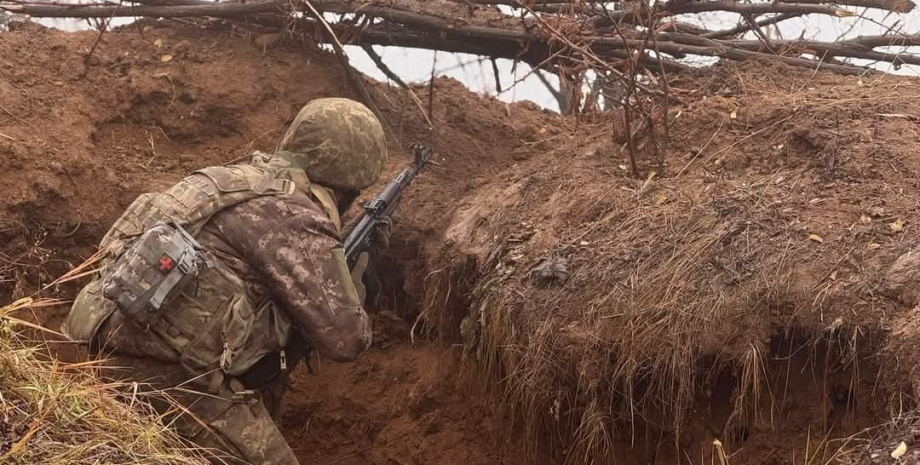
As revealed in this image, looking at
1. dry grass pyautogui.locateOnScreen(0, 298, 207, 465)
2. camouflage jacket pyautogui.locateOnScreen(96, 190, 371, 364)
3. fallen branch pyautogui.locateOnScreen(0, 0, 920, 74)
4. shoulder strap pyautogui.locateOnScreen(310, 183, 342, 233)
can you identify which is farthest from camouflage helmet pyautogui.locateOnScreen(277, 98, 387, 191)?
fallen branch pyautogui.locateOnScreen(0, 0, 920, 74)

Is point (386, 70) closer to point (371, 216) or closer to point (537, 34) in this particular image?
point (537, 34)

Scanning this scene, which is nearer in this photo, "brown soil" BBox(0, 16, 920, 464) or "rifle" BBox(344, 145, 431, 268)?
"brown soil" BBox(0, 16, 920, 464)

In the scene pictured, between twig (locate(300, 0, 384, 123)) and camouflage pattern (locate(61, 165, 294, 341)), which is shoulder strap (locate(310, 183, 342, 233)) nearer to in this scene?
camouflage pattern (locate(61, 165, 294, 341))

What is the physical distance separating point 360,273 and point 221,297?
0.93 metres

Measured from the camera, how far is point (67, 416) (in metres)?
3.07

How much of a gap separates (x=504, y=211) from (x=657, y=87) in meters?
1.30

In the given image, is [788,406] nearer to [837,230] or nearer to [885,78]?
[837,230]

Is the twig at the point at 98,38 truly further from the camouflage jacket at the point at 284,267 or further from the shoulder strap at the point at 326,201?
the camouflage jacket at the point at 284,267

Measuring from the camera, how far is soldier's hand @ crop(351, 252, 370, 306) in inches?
186

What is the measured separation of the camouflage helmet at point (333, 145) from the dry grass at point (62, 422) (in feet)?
5.09

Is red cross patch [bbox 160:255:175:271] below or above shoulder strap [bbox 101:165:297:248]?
below

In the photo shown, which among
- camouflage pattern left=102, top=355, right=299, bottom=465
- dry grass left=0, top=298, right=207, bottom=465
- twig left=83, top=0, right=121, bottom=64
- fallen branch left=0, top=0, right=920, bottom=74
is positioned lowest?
camouflage pattern left=102, top=355, right=299, bottom=465

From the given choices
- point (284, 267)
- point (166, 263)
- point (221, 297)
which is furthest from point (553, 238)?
point (166, 263)

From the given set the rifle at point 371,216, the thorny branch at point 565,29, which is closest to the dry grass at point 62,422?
the rifle at point 371,216
